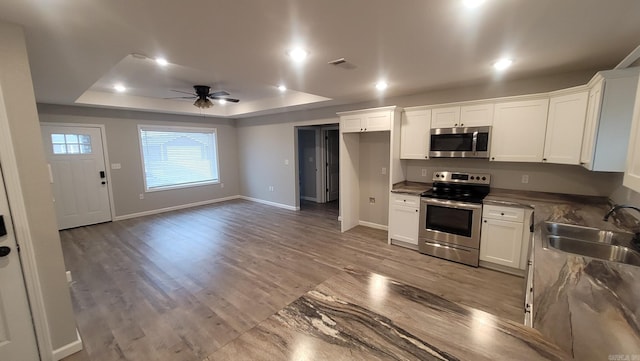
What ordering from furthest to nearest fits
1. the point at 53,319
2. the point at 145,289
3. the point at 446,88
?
1. the point at 446,88
2. the point at 145,289
3. the point at 53,319

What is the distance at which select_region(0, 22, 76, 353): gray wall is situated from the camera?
176 centimetres

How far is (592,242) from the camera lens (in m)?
2.07

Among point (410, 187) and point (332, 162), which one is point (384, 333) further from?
point (332, 162)

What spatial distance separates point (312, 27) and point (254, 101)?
454 cm

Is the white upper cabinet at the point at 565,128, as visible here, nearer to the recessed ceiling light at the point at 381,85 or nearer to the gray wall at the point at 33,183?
the recessed ceiling light at the point at 381,85

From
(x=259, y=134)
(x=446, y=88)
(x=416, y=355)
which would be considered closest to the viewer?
(x=416, y=355)

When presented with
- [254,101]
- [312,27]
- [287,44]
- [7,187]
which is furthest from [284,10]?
[254,101]

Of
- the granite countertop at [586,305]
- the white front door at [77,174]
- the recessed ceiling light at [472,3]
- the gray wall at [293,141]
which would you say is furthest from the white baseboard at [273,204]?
the recessed ceiling light at [472,3]

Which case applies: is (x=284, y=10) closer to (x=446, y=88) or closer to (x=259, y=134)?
(x=446, y=88)

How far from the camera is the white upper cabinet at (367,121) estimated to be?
13.3 feet

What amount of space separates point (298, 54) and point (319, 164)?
15.8 ft

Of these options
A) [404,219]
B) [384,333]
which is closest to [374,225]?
[404,219]

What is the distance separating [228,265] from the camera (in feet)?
11.6

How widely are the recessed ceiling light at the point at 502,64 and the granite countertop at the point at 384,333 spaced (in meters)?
2.69
